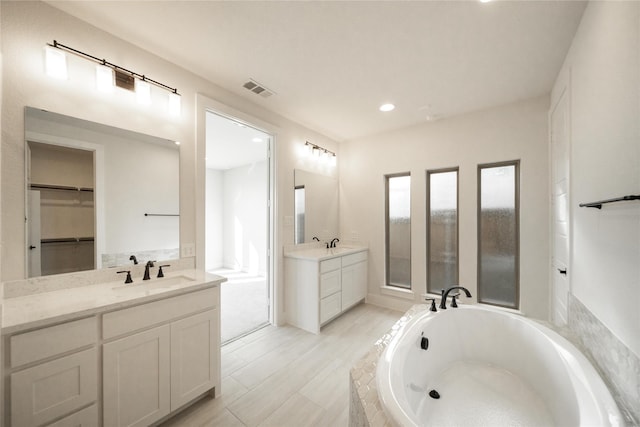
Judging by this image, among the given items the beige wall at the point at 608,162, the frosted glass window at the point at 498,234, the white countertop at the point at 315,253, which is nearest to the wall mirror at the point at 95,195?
the white countertop at the point at 315,253

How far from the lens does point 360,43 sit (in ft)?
5.70

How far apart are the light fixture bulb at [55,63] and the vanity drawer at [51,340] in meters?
1.46

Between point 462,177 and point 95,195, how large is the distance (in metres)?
3.57

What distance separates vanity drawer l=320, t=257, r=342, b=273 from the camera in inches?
107

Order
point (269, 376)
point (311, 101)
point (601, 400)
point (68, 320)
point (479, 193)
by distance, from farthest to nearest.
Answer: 1. point (479, 193)
2. point (311, 101)
3. point (269, 376)
4. point (68, 320)
5. point (601, 400)

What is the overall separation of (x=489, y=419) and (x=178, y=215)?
102 inches

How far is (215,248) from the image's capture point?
5.93 m

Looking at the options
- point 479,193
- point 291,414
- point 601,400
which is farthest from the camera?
point 479,193

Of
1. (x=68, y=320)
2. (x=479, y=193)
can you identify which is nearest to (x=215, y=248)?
(x=68, y=320)

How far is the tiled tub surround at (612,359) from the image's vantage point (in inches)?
36.4

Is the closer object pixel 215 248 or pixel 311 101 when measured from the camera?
pixel 311 101

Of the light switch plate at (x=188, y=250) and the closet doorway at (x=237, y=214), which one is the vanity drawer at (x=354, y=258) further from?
the light switch plate at (x=188, y=250)

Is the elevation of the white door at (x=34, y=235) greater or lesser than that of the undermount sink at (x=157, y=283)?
greater

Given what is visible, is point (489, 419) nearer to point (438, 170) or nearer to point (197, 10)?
point (438, 170)
